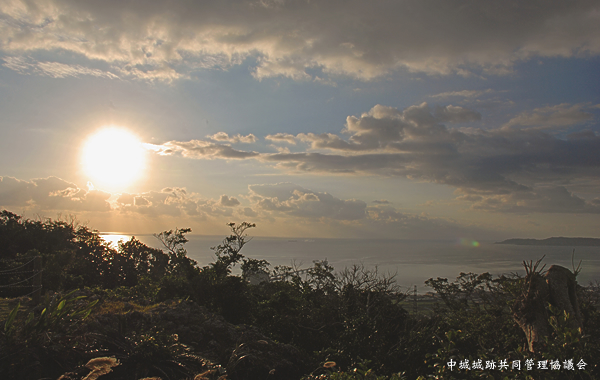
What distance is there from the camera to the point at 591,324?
8820mm

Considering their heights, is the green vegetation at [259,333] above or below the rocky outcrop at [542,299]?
below

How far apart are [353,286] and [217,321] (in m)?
5.61

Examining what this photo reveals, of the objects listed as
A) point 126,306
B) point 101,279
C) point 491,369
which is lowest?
point 101,279

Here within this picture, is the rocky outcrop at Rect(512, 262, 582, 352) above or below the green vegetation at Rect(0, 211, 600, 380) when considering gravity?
above

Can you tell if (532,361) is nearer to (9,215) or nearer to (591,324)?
(591,324)

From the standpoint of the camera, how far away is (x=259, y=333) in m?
9.08

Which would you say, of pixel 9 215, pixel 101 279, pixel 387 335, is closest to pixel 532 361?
pixel 387 335

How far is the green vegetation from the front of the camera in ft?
15.7

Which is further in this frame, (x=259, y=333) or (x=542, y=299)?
(x=259, y=333)

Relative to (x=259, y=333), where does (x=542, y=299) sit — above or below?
above

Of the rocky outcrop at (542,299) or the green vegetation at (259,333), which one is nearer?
the green vegetation at (259,333)

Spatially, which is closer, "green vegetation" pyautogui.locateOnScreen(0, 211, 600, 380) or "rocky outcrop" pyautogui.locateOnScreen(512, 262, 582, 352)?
"green vegetation" pyautogui.locateOnScreen(0, 211, 600, 380)

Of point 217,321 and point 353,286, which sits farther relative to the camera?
point 353,286

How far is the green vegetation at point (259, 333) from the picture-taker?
4788 mm
